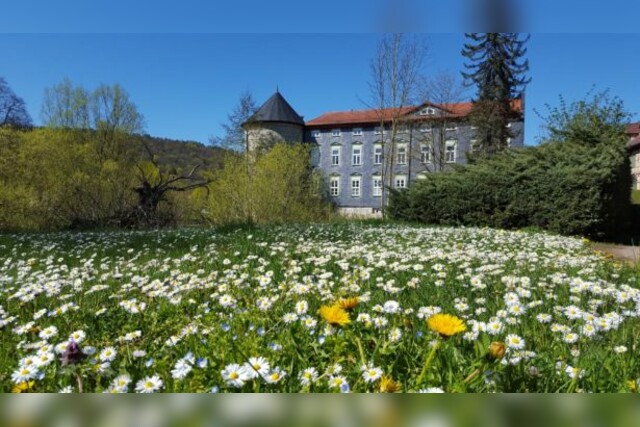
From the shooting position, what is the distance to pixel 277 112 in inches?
1583

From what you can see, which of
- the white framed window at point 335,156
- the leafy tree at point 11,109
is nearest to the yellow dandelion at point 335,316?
the leafy tree at point 11,109

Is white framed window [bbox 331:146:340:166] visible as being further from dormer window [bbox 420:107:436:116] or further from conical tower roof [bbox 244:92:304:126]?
dormer window [bbox 420:107:436:116]

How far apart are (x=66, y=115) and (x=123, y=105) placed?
3.80m

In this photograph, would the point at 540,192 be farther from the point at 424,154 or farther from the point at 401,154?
the point at 401,154

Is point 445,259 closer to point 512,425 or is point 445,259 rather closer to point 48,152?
point 512,425

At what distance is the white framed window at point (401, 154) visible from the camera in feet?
130

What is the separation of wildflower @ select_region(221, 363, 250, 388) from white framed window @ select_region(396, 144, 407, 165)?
39647 millimetres

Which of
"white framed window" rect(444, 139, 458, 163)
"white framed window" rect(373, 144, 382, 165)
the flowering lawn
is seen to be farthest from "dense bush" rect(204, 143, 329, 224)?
"white framed window" rect(373, 144, 382, 165)

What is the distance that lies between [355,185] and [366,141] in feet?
15.1

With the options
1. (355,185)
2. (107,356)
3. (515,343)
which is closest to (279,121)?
(355,185)

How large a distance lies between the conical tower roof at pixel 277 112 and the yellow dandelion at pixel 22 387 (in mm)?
38549

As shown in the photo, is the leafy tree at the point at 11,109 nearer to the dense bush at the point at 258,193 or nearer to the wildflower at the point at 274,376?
the dense bush at the point at 258,193

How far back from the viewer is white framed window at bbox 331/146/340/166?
43.2m

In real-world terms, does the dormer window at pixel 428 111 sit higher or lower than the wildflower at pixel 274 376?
higher
